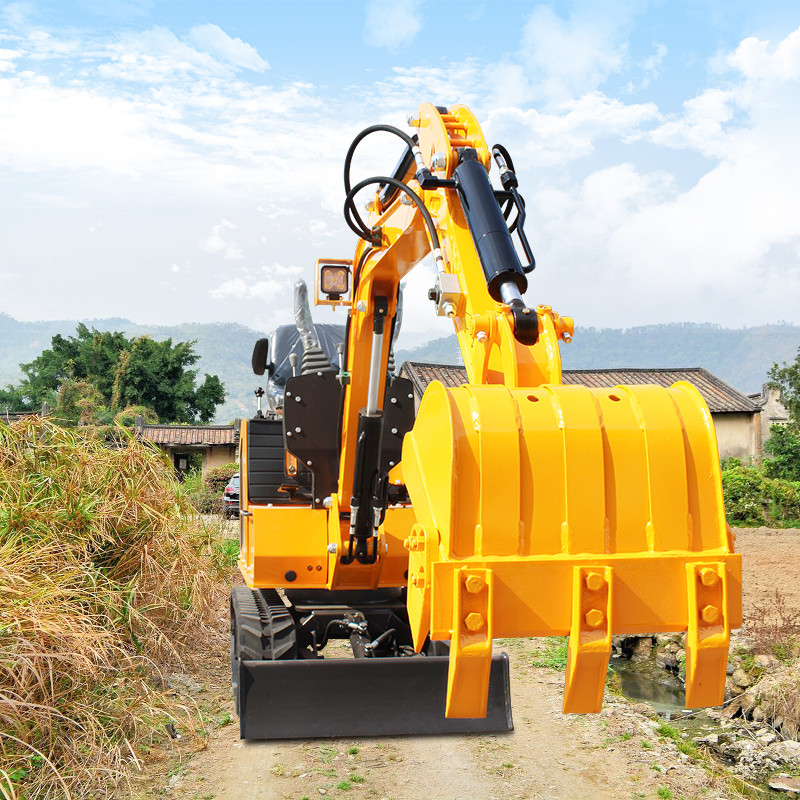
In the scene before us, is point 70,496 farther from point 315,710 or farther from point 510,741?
point 510,741

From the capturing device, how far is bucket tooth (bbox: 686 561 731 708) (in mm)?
2957

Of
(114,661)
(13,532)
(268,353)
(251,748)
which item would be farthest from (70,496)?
(251,748)

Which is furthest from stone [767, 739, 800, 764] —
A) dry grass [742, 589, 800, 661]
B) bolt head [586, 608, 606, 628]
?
bolt head [586, 608, 606, 628]

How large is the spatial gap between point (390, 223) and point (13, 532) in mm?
3522

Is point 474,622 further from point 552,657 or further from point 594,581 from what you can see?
point 552,657

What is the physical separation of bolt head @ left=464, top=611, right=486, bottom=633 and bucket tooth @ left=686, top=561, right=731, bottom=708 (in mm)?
744

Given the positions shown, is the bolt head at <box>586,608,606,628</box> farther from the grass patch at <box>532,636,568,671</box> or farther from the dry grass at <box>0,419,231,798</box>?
the grass patch at <box>532,636,568,671</box>

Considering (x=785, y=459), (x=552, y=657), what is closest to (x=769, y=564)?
(x=552, y=657)

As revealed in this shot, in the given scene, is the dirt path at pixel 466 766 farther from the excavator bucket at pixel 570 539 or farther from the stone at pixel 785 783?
the excavator bucket at pixel 570 539

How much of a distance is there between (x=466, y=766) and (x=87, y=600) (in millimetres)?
2823

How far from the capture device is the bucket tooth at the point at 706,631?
9.70ft

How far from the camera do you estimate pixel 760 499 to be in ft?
66.7

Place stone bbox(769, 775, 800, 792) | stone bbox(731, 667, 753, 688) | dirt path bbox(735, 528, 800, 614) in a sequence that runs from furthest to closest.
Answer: dirt path bbox(735, 528, 800, 614)
stone bbox(731, 667, 753, 688)
stone bbox(769, 775, 800, 792)

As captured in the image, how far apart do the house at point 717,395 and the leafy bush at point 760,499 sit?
4757 millimetres
